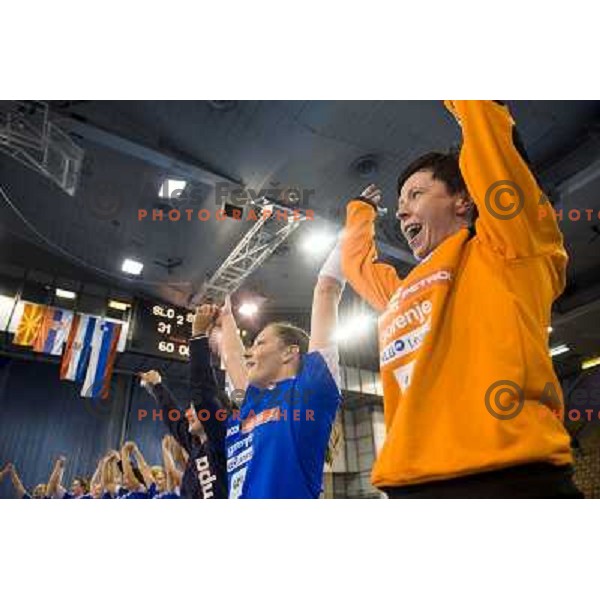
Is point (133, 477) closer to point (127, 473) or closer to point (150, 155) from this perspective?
point (127, 473)

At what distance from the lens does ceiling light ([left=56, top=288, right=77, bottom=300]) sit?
2.47 metres

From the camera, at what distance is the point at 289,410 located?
49.1 inches

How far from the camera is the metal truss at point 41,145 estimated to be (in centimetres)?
240

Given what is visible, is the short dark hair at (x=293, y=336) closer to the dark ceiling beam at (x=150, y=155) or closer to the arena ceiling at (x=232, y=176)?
the arena ceiling at (x=232, y=176)

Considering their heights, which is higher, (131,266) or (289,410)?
(131,266)

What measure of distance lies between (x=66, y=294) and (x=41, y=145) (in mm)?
911

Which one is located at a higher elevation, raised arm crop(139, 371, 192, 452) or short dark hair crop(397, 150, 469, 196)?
short dark hair crop(397, 150, 469, 196)

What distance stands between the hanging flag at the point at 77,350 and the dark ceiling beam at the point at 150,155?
117cm

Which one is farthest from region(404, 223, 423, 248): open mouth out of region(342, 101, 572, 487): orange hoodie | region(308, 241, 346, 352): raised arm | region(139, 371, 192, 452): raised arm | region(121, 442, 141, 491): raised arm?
region(121, 442, 141, 491): raised arm

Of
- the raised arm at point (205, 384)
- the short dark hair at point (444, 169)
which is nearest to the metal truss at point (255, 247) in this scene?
the raised arm at point (205, 384)

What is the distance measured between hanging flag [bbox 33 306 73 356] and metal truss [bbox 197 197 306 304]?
0.72 m

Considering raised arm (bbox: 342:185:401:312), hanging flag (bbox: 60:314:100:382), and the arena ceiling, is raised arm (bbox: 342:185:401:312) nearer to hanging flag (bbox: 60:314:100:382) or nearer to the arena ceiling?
the arena ceiling

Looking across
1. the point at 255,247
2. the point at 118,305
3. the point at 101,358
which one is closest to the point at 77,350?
the point at 101,358
